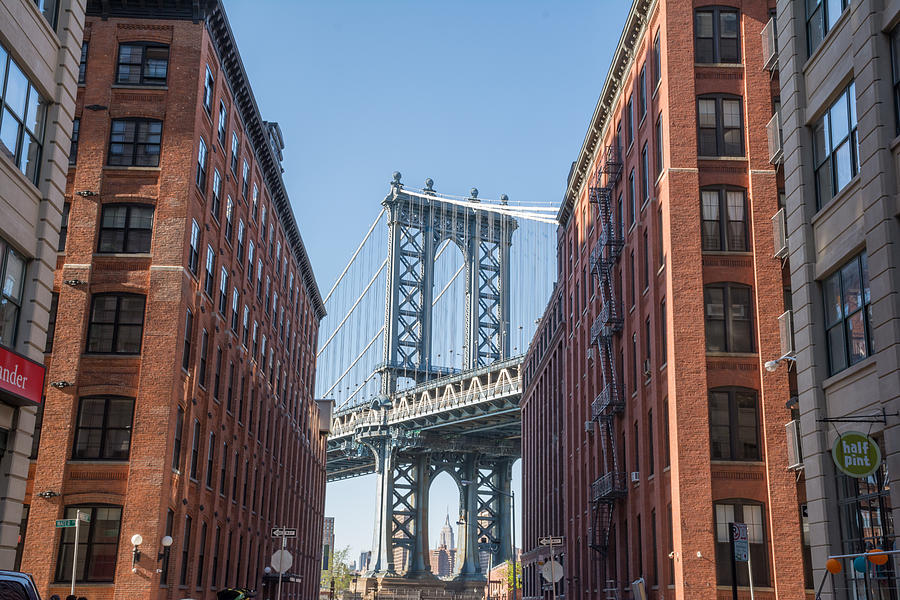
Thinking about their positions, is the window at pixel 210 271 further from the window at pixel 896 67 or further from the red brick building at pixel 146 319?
the window at pixel 896 67

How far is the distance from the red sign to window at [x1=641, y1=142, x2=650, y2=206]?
2667 centimetres

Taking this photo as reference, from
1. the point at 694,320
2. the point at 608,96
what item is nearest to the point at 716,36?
the point at 608,96

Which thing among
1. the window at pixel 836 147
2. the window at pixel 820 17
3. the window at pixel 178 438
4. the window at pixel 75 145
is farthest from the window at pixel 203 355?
the window at pixel 820 17

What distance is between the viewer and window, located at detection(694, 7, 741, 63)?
3962 centimetres

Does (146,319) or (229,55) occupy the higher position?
(229,55)

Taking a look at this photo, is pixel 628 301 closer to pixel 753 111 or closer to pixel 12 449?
pixel 753 111

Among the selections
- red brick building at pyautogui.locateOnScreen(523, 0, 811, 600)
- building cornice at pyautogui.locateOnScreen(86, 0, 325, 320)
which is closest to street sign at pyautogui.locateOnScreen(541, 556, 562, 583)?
red brick building at pyautogui.locateOnScreen(523, 0, 811, 600)

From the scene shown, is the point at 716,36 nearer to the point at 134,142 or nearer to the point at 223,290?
the point at 134,142

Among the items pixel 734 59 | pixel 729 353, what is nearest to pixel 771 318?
pixel 729 353

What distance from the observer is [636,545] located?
137 feet

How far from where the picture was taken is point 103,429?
3575 cm

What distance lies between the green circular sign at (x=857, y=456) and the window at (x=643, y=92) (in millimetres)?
27475

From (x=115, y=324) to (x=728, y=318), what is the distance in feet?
72.2

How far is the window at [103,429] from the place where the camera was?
3553cm
